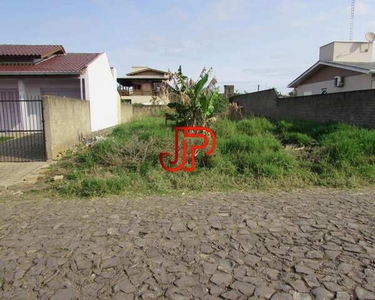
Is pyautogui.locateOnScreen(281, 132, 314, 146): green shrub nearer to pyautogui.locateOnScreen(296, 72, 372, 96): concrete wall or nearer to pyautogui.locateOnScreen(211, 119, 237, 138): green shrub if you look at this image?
pyautogui.locateOnScreen(211, 119, 237, 138): green shrub

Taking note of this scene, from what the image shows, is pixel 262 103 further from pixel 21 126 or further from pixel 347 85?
pixel 21 126

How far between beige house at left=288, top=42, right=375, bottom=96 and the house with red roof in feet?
45.9

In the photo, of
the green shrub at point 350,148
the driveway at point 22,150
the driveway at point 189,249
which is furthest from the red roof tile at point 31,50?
the green shrub at point 350,148

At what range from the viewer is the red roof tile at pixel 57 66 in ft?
43.8

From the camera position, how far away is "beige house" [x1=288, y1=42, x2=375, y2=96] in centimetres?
1447

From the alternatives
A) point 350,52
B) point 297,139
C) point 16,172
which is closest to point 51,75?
point 16,172

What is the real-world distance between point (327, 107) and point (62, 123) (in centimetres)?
1036

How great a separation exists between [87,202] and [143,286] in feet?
9.02

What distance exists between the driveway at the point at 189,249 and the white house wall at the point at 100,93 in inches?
405

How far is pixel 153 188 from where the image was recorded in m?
5.52

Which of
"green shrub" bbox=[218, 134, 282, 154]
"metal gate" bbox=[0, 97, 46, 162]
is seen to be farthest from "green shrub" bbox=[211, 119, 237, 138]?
"metal gate" bbox=[0, 97, 46, 162]

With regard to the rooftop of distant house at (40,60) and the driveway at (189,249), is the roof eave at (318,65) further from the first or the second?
the rooftop of distant house at (40,60)

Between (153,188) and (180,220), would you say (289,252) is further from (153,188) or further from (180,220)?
(153,188)

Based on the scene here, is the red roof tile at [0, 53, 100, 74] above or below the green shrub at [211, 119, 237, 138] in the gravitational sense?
above
